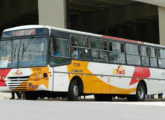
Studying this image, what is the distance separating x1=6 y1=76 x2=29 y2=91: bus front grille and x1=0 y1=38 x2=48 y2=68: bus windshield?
1.56 ft

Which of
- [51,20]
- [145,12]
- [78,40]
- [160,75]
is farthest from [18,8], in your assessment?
[78,40]

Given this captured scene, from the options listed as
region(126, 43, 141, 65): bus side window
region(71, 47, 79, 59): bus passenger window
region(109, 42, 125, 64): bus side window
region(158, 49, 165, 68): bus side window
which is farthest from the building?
region(71, 47, 79, 59): bus passenger window

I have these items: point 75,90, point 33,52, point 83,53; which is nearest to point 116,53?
point 83,53

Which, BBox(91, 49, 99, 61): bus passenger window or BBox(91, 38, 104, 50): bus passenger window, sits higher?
BBox(91, 38, 104, 50): bus passenger window

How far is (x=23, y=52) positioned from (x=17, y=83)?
3.79 feet

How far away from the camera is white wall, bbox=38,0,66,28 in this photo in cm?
2783

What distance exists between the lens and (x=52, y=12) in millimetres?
28234

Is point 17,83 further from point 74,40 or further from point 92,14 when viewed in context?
point 92,14

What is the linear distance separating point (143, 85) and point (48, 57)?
793 centimetres

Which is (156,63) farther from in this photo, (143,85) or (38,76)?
(38,76)

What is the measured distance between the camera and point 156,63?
24766 mm

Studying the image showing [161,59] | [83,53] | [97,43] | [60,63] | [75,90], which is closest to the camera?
[60,63]

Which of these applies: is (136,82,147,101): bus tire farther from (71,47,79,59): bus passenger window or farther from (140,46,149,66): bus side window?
(71,47,79,59): bus passenger window

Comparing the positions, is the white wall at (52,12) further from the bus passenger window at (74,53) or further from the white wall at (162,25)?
the white wall at (162,25)
